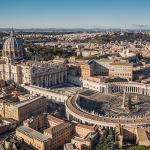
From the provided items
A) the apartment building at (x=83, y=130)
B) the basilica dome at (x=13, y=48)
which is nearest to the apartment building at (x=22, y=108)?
the apartment building at (x=83, y=130)

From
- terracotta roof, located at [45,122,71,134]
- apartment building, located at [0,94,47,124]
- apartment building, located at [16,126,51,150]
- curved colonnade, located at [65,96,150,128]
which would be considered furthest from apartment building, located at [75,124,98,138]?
apartment building, located at [0,94,47,124]

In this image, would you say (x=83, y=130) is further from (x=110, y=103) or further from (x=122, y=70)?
(x=122, y=70)

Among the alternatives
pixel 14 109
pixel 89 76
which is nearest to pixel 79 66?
pixel 89 76

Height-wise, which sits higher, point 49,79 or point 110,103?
point 49,79

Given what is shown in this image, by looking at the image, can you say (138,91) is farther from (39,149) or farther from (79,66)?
(39,149)

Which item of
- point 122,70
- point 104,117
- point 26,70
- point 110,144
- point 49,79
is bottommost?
point 110,144

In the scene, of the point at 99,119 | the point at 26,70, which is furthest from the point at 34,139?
the point at 26,70

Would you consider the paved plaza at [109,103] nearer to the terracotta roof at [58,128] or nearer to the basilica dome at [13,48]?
the terracotta roof at [58,128]

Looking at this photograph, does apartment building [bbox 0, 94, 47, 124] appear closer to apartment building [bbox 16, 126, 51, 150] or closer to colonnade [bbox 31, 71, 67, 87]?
apartment building [bbox 16, 126, 51, 150]
